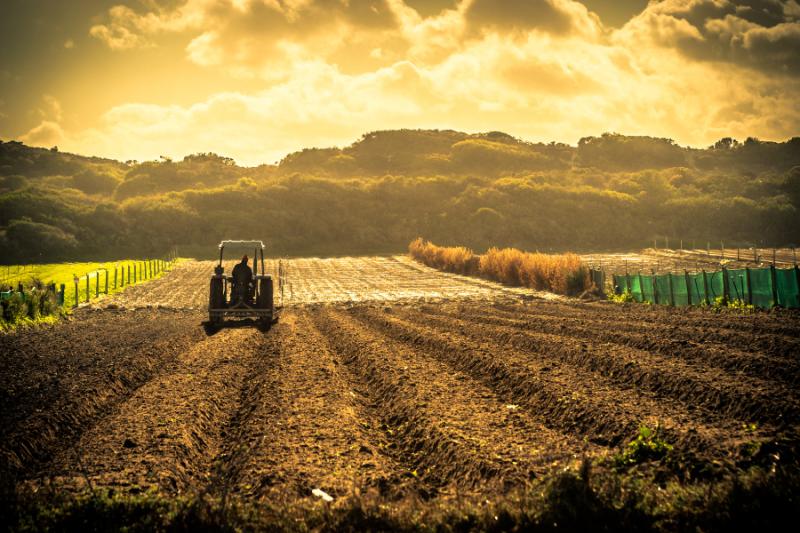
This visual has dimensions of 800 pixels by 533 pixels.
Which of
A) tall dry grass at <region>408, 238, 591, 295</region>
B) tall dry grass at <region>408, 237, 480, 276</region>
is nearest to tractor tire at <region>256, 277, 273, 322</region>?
tall dry grass at <region>408, 238, 591, 295</region>

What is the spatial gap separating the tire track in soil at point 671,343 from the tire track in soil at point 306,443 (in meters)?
6.33

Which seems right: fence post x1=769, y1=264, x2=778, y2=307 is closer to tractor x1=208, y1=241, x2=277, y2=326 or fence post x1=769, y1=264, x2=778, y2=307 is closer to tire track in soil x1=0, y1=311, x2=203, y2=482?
tractor x1=208, y1=241, x2=277, y2=326

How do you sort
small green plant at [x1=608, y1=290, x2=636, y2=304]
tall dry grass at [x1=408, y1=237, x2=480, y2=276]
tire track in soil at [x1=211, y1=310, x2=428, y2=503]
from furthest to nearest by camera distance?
1. tall dry grass at [x1=408, y1=237, x2=480, y2=276]
2. small green plant at [x1=608, y1=290, x2=636, y2=304]
3. tire track in soil at [x1=211, y1=310, x2=428, y2=503]

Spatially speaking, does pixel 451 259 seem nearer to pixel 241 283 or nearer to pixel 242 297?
pixel 242 297

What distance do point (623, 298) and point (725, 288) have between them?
5.92 metres

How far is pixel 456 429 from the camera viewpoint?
813 cm

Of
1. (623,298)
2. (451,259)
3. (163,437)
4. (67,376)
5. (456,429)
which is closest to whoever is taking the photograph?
(163,437)

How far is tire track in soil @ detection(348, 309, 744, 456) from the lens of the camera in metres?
7.59

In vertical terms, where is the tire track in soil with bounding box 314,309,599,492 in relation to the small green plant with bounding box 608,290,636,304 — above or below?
below

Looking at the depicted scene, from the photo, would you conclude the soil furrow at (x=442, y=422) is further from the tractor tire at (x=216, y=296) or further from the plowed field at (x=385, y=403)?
the tractor tire at (x=216, y=296)

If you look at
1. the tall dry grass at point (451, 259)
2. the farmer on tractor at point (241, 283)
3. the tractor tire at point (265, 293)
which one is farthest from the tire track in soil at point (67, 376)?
the tall dry grass at point (451, 259)

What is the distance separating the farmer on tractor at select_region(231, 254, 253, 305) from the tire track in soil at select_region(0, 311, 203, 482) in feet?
5.21

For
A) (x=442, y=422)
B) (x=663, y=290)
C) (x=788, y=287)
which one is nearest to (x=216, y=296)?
(x=442, y=422)

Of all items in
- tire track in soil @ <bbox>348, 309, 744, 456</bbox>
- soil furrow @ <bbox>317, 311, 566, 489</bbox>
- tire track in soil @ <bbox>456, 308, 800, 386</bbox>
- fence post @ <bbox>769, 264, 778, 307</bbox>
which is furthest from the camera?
fence post @ <bbox>769, 264, 778, 307</bbox>
